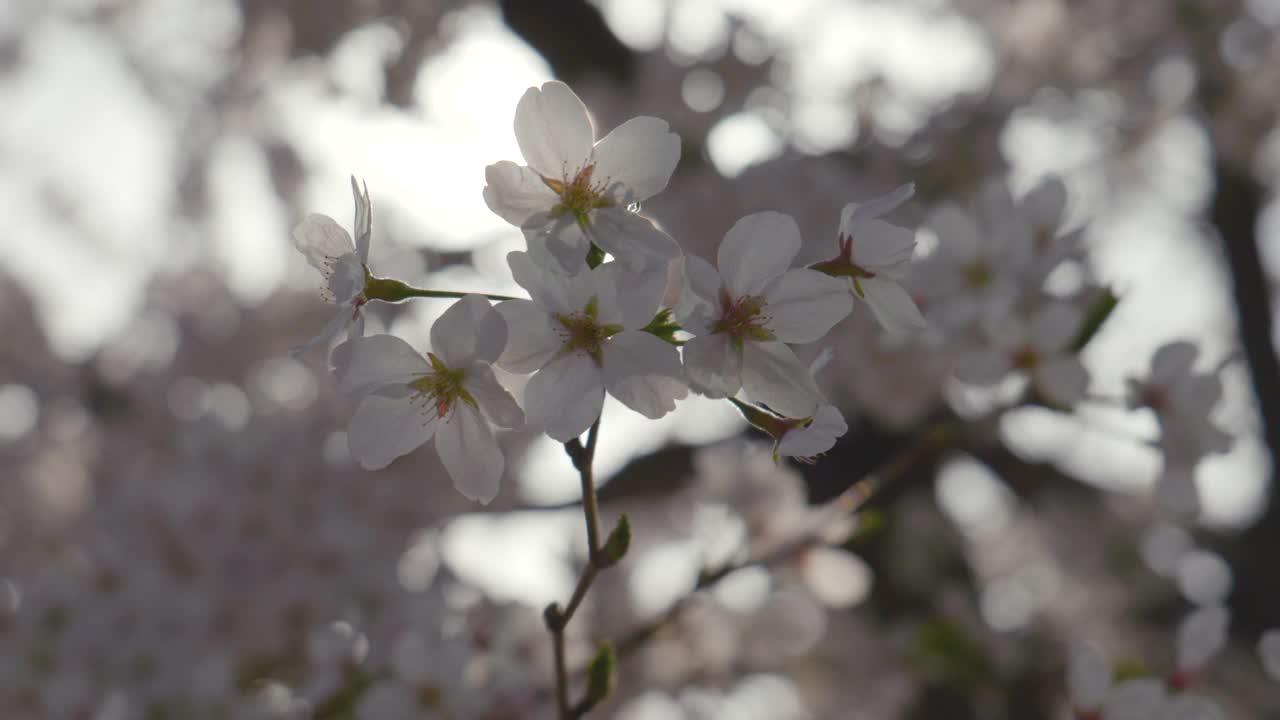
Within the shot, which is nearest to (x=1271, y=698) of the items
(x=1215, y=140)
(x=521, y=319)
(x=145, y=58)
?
(x=1215, y=140)

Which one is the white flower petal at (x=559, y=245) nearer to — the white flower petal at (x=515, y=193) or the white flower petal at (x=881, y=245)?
the white flower petal at (x=515, y=193)

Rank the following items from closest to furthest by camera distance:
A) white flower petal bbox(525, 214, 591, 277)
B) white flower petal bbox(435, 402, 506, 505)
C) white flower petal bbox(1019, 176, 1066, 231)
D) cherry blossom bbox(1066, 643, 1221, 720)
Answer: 1. white flower petal bbox(525, 214, 591, 277)
2. white flower petal bbox(435, 402, 506, 505)
3. cherry blossom bbox(1066, 643, 1221, 720)
4. white flower petal bbox(1019, 176, 1066, 231)

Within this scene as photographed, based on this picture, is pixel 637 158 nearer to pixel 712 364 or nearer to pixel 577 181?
pixel 577 181

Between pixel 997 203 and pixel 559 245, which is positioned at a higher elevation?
pixel 559 245

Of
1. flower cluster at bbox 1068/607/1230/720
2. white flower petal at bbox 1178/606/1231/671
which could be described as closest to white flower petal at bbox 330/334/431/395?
flower cluster at bbox 1068/607/1230/720

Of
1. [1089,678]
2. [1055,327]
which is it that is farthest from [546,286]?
[1089,678]

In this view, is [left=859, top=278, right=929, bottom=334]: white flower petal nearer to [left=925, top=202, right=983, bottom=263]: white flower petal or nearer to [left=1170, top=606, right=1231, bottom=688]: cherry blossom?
[left=925, top=202, right=983, bottom=263]: white flower petal
